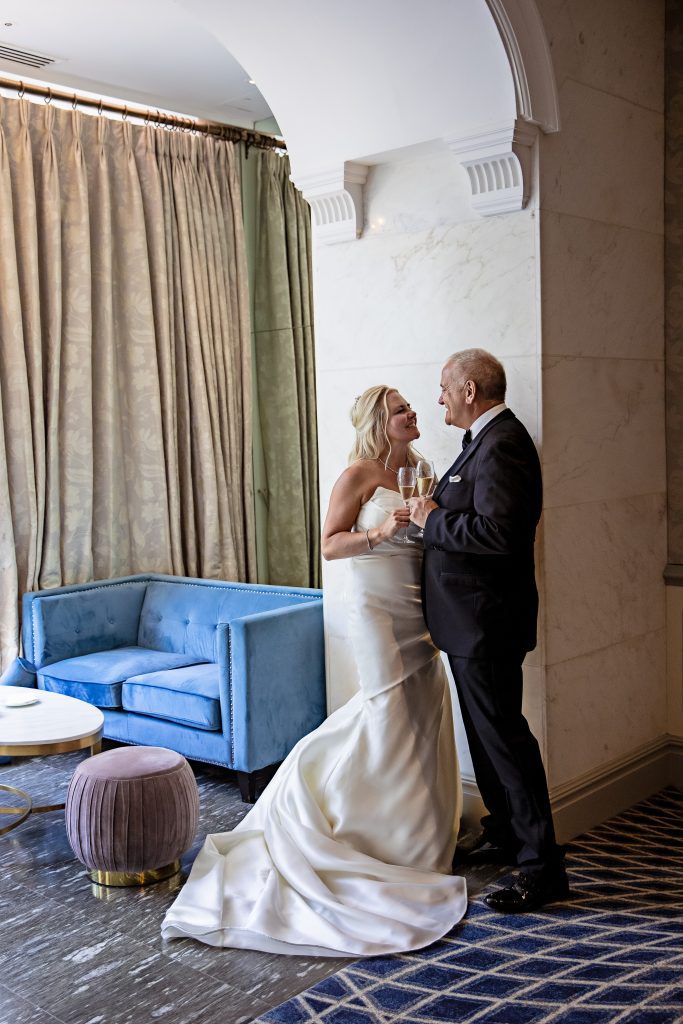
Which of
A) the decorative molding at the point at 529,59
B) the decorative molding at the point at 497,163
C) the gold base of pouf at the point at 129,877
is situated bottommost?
the gold base of pouf at the point at 129,877

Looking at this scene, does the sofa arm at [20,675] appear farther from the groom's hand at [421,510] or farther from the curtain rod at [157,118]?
the curtain rod at [157,118]

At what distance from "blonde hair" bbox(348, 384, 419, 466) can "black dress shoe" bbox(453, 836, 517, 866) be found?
1.41 metres

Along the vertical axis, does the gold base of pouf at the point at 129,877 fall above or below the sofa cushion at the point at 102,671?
below

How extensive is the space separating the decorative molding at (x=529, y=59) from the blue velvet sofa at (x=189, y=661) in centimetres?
221

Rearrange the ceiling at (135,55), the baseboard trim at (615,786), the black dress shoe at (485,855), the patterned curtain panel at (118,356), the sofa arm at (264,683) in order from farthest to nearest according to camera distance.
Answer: the patterned curtain panel at (118,356)
the ceiling at (135,55)
the sofa arm at (264,683)
the baseboard trim at (615,786)
the black dress shoe at (485,855)

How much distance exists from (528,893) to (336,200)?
2685mm

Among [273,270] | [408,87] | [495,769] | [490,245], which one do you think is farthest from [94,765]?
[273,270]

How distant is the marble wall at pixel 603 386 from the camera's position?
3768 millimetres

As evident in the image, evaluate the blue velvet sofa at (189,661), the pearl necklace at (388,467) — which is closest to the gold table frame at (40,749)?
the blue velvet sofa at (189,661)

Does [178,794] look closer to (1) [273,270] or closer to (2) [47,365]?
(2) [47,365]

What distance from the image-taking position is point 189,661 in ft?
16.9

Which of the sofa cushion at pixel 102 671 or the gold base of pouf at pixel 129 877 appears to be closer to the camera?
the gold base of pouf at pixel 129 877

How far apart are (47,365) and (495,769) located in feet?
11.3

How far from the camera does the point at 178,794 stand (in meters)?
3.59
